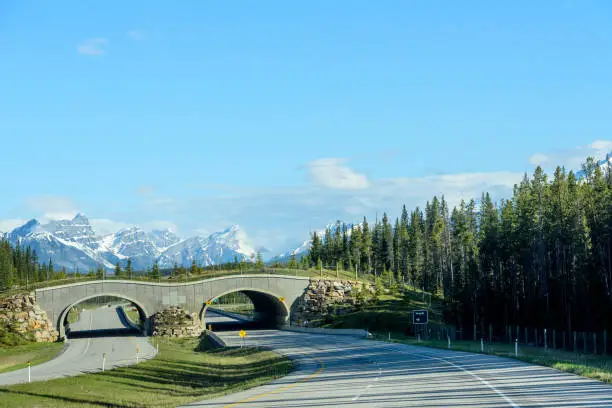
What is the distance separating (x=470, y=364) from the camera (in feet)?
113

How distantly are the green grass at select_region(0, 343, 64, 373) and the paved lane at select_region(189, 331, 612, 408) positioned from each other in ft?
104

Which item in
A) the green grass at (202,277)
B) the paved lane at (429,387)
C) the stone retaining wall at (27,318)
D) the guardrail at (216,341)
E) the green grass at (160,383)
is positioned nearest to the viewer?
the paved lane at (429,387)

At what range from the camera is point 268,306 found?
10806cm

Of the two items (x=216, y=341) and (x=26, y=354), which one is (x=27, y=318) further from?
(x=216, y=341)

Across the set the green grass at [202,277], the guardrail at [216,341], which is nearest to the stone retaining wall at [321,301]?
the green grass at [202,277]

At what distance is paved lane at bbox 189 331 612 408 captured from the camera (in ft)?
63.9

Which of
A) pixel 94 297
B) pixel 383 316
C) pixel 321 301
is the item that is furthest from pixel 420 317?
pixel 94 297

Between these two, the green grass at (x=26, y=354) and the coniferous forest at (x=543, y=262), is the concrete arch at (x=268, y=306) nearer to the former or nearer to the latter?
the coniferous forest at (x=543, y=262)

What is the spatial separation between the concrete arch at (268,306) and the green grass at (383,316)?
5.82 m

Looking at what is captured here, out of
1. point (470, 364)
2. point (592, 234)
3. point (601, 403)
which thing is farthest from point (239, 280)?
point (601, 403)

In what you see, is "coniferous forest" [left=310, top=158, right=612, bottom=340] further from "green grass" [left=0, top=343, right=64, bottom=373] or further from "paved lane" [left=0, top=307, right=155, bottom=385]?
"green grass" [left=0, top=343, right=64, bottom=373]

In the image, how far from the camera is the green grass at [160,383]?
3066 centimetres

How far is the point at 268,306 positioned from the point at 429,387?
85.6 metres

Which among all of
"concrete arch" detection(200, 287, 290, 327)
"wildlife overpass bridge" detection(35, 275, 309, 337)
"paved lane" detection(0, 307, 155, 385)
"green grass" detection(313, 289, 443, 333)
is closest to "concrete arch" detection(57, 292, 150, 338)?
"wildlife overpass bridge" detection(35, 275, 309, 337)
